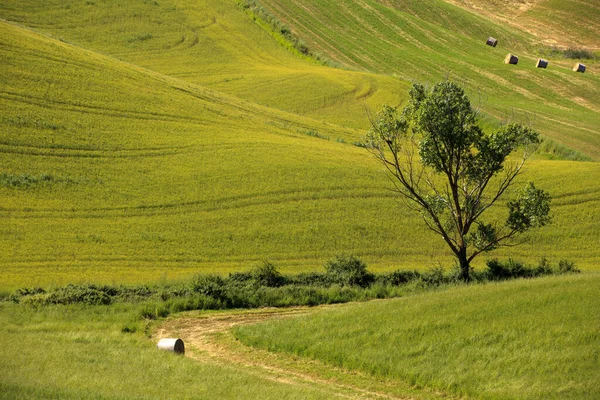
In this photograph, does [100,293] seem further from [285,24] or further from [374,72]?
[285,24]

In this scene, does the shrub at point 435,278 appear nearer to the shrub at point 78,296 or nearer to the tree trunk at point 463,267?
the tree trunk at point 463,267

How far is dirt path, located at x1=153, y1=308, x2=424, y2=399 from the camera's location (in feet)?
66.3

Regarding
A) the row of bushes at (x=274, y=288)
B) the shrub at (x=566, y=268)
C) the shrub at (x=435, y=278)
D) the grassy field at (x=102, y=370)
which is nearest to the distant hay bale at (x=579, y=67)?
the row of bushes at (x=274, y=288)

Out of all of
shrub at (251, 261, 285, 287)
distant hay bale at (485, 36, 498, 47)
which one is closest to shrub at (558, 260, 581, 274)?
shrub at (251, 261, 285, 287)

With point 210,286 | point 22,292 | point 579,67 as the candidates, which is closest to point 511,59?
point 579,67

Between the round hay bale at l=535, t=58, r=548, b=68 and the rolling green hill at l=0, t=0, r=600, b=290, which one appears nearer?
the rolling green hill at l=0, t=0, r=600, b=290

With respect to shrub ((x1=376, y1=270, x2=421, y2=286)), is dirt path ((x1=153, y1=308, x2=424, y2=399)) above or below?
below

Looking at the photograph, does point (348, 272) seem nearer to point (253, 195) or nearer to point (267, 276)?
point (267, 276)

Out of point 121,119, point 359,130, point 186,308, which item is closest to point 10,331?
point 186,308

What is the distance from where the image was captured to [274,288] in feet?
101

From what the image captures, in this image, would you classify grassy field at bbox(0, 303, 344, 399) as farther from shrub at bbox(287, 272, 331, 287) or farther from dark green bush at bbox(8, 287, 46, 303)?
shrub at bbox(287, 272, 331, 287)

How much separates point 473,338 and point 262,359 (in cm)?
599

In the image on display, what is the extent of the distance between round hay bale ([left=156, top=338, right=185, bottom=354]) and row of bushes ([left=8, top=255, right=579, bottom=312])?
4.94 meters

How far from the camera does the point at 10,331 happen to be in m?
23.5
